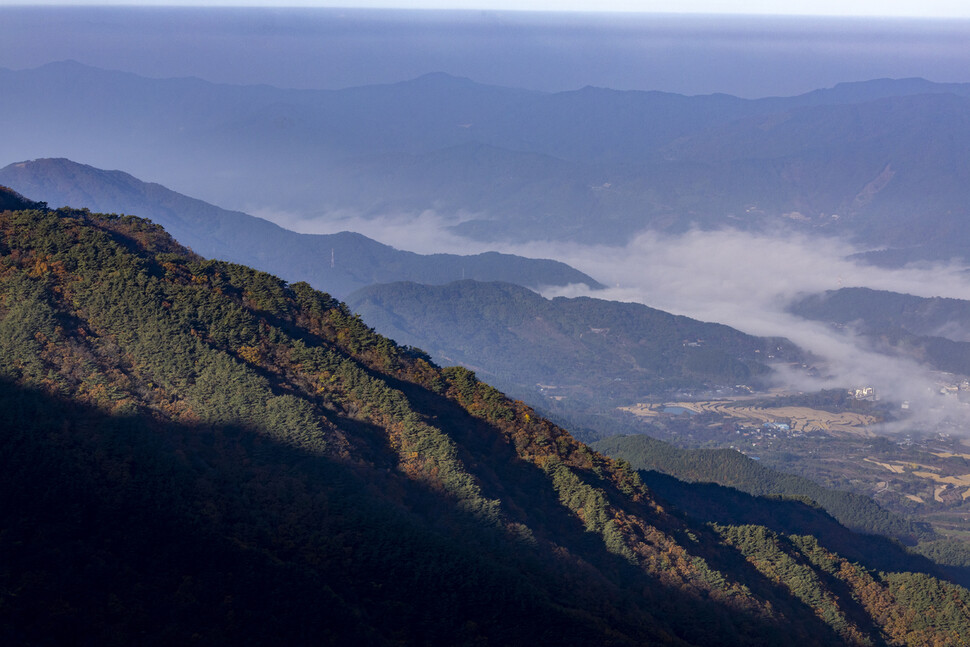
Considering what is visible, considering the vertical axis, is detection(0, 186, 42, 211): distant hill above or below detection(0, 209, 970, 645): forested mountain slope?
above

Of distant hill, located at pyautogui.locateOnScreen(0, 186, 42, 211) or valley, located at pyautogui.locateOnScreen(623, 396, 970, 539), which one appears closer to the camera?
distant hill, located at pyautogui.locateOnScreen(0, 186, 42, 211)

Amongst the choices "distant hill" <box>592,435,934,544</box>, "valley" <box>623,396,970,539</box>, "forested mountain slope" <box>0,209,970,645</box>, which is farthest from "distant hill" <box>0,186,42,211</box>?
"valley" <box>623,396,970,539</box>

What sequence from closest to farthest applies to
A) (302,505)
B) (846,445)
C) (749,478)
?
(302,505) → (749,478) → (846,445)

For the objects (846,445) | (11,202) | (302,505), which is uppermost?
(846,445)

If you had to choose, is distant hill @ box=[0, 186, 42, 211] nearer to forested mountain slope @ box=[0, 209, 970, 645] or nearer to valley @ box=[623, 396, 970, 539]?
forested mountain slope @ box=[0, 209, 970, 645]

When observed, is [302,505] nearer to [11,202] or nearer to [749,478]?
[11,202]

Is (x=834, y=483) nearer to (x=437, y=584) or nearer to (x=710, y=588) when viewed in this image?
(x=710, y=588)

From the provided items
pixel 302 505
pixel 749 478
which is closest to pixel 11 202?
pixel 302 505

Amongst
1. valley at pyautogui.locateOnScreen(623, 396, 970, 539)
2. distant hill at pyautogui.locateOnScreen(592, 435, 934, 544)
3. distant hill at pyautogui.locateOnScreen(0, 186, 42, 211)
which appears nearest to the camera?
distant hill at pyautogui.locateOnScreen(0, 186, 42, 211)

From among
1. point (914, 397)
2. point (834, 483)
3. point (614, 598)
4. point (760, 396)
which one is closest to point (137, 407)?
point (614, 598)
